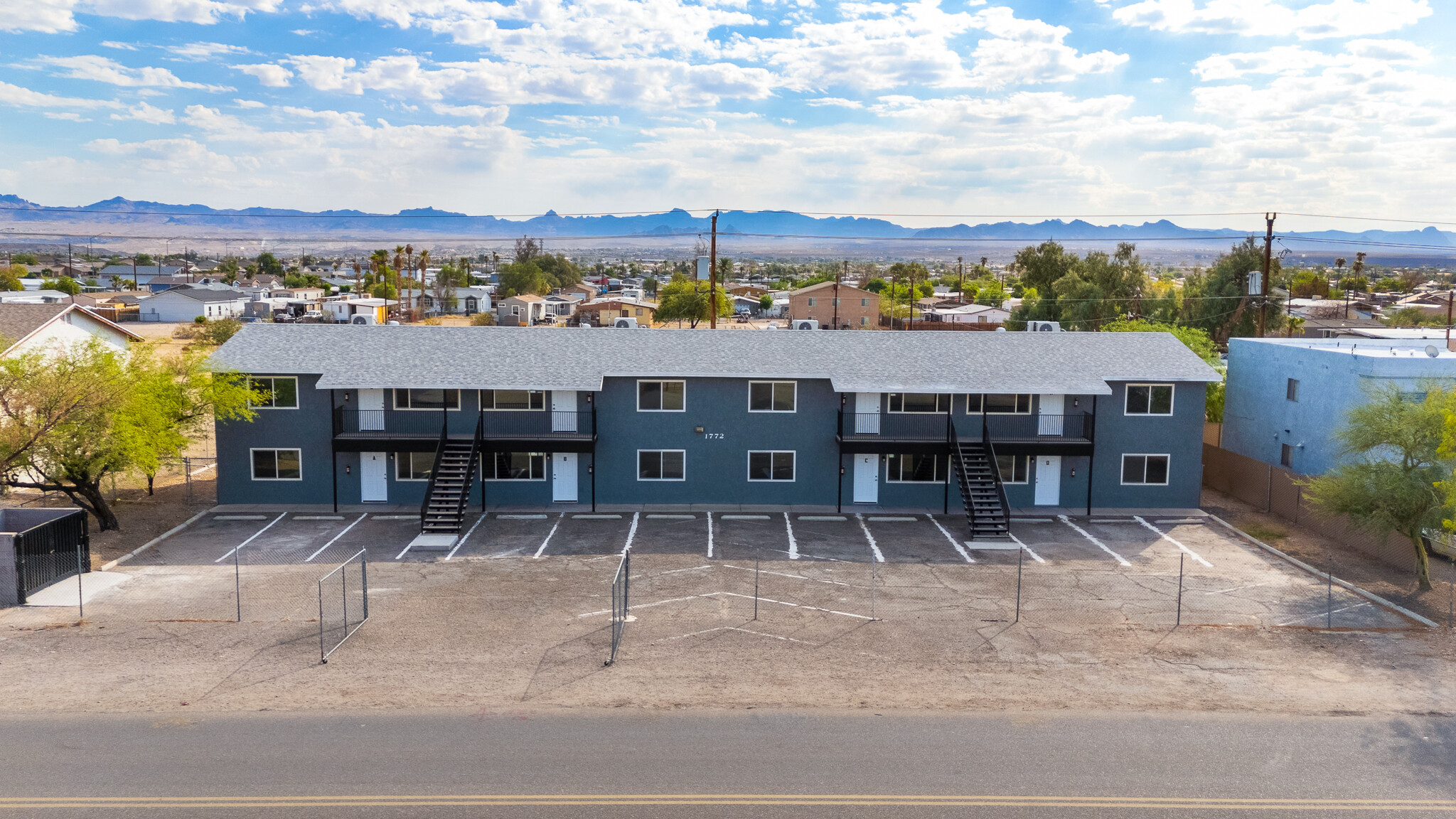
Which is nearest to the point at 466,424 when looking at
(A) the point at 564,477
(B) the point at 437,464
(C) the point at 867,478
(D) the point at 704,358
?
(B) the point at 437,464

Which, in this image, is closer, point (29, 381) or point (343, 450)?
point (29, 381)

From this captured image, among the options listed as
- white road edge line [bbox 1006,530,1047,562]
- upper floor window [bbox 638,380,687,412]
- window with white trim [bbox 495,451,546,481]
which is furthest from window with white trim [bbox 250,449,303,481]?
white road edge line [bbox 1006,530,1047,562]

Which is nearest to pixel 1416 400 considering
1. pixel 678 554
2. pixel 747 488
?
pixel 747 488

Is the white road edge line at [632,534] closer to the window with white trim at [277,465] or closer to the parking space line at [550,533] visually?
the parking space line at [550,533]

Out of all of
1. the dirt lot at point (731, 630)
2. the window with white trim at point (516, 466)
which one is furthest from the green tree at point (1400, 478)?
the window with white trim at point (516, 466)

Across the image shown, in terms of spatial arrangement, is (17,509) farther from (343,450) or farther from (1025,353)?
(1025,353)

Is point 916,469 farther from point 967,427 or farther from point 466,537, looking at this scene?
point 466,537
